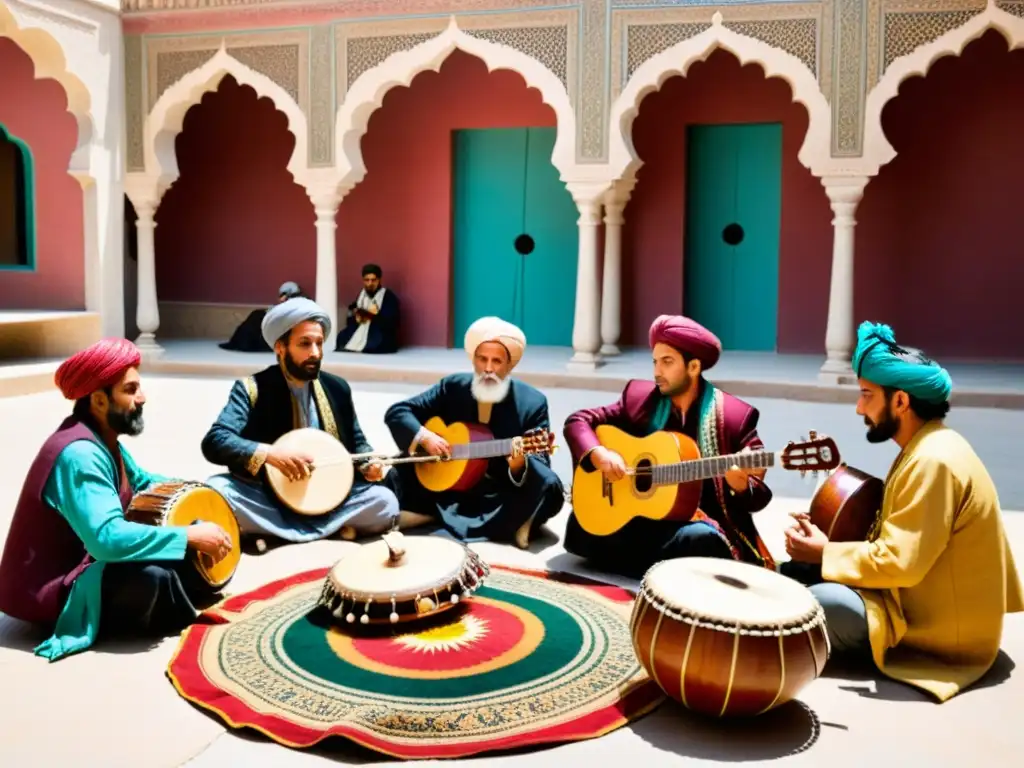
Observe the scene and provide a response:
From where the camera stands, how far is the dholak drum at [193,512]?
131 inches

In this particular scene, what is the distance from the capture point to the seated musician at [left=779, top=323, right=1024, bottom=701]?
2.93 m

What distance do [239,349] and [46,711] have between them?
8.56 meters

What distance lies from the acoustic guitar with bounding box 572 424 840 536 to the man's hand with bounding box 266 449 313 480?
3.57 feet

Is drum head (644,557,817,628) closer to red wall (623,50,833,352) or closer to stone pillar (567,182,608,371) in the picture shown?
stone pillar (567,182,608,371)

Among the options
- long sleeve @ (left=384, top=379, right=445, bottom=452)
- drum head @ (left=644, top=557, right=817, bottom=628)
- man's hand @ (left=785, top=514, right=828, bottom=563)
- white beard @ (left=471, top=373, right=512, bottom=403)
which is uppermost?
white beard @ (left=471, top=373, right=512, bottom=403)

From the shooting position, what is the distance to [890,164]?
9.99 m

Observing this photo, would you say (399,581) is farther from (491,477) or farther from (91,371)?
(491,477)

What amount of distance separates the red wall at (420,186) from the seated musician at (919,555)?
328 inches

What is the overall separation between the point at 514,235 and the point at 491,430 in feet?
22.6

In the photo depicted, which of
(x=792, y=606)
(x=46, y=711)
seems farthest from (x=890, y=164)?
(x=46, y=711)

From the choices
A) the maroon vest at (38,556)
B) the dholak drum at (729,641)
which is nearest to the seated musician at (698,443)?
the dholak drum at (729,641)

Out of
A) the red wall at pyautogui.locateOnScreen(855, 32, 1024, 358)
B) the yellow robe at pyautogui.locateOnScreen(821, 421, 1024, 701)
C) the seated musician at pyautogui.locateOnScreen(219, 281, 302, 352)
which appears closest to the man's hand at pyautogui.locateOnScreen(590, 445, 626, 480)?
the yellow robe at pyautogui.locateOnScreen(821, 421, 1024, 701)

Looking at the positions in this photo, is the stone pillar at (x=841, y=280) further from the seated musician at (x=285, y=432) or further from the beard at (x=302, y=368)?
the beard at (x=302, y=368)

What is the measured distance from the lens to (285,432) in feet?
15.0
